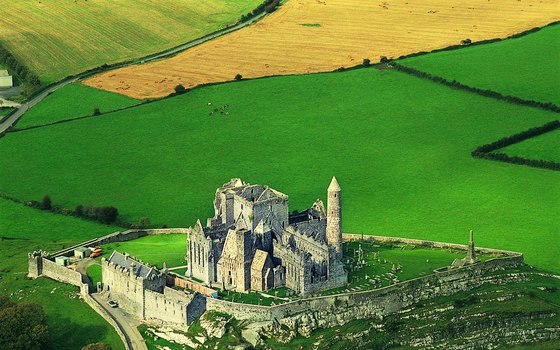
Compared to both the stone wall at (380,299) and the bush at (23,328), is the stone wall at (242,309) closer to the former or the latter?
the stone wall at (380,299)

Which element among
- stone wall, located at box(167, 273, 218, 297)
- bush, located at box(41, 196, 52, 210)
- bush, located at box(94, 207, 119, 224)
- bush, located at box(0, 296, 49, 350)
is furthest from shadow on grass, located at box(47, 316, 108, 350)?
bush, located at box(41, 196, 52, 210)

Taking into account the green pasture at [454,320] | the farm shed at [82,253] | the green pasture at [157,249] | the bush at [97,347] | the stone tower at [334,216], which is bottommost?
the bush at [97,347]

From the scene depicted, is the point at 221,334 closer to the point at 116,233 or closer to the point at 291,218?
the point at 291,218

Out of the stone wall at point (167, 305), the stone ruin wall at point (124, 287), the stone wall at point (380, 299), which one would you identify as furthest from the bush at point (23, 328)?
the stone wall at point (380, 299)

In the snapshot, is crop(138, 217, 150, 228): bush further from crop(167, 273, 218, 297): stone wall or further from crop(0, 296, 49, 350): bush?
crop(0, 296, 49, 350): bush

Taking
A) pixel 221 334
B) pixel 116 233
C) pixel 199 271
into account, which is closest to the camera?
pixel 221 334

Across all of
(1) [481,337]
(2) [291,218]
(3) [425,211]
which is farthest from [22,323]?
(3) [425,211]

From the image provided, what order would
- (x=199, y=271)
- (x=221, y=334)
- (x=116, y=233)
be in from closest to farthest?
(x=221, y=334) < (x=199, y=271) < (x=116, y=233)
